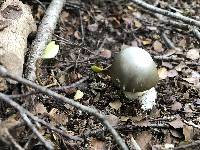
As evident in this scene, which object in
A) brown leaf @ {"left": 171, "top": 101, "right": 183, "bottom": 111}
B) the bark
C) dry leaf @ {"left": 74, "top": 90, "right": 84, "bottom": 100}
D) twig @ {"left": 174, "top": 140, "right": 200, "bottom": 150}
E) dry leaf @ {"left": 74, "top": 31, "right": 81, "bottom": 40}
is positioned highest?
the bark

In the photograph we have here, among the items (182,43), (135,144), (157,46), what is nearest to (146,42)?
(157,46)

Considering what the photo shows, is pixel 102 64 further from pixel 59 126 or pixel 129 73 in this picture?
pixel 59 126

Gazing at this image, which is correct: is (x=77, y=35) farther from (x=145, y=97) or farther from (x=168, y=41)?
(x=145, y=97)

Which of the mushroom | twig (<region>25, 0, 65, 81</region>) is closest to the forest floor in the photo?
twig (<region>25, 0, 65, 81</region>)

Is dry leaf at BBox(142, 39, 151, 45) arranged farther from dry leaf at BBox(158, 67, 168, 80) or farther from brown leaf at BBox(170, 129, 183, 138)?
brown leaf at BBox(170, 129, 183, 138)

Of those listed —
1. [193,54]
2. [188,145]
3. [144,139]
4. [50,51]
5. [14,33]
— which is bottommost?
[144,139]

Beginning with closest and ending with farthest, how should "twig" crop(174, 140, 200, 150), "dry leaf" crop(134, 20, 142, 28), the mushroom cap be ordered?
"twig" crop(174, 140, 200, 150), the mushroom cap, "dry leaf" crop(134, 20, 142, 28)

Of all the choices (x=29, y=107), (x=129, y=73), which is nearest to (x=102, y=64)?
(x=129, y=73)
